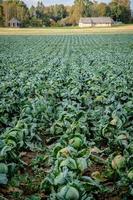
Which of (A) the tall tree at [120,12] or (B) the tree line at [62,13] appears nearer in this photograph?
(B) the tree line at [62,13]

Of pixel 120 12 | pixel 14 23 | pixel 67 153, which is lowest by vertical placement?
pixel 14 23

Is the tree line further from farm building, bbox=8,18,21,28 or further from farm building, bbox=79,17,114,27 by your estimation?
farm building, bbox=79,17,114,27

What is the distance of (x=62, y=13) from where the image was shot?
487 ft

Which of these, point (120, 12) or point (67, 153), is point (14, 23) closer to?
point (120, 12)

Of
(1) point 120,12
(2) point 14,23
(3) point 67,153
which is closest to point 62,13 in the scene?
(1) point 120,12

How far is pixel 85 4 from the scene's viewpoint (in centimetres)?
14800

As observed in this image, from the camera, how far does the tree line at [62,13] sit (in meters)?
116

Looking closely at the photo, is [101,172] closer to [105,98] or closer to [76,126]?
[76,126]

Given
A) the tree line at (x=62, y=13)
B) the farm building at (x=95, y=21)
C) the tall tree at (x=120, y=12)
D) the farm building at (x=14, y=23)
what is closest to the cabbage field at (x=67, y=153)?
the tree line at (x=62, y=13)

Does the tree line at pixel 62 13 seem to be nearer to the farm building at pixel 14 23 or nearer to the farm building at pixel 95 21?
the farm building at pixel 14 23

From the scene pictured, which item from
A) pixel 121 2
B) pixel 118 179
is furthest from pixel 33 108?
pixel 121 2

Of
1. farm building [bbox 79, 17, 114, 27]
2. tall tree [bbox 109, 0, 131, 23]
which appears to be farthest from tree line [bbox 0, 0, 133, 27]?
farm building [bbox 79, 17, 114, 27]

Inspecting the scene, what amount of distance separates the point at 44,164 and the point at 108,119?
1.29m

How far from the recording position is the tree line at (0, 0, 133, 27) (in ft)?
380
